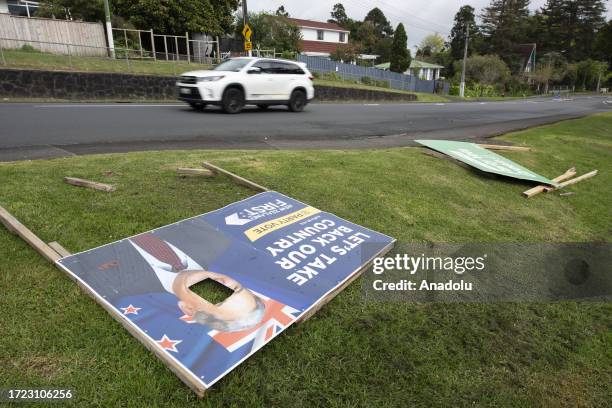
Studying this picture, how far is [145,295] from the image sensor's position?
2.36 m

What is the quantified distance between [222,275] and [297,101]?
12046 mm

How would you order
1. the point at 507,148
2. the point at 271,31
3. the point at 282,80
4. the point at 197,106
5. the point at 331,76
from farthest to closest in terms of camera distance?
the point at 271,31 → the point at 331,76 → the point at 282,80 → the point at 197,106 → the point at 507,148

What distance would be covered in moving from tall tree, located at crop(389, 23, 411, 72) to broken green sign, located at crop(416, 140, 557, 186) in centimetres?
4854

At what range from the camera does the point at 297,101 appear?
1398cm

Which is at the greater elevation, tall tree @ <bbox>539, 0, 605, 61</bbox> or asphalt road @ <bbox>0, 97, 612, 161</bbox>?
tall tree @ <bbox>539, 0, 605, 61</bbox>

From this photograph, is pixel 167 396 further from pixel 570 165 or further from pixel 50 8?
pixel 50 8

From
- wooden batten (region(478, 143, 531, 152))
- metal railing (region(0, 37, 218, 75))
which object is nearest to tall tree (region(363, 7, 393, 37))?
metal railing (region(0, 37, 218, 75))

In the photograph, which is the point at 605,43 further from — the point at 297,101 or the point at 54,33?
the point at 54,33

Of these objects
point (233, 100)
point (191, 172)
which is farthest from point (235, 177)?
point (233, 100)

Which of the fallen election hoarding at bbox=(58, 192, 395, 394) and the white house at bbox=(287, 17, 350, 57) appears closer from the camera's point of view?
the fallen election hoarding at bbox=(58, 192, 395, 394)

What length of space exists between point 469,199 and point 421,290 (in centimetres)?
254

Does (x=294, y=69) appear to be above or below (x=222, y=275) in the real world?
above

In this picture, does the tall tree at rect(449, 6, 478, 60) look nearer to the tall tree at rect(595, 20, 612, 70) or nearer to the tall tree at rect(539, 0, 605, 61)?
the tall tree at rect(539, 0, 605, 61)

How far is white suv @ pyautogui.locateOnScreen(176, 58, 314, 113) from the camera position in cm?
1151
